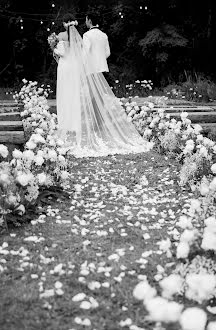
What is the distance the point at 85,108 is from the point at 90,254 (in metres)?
4.97

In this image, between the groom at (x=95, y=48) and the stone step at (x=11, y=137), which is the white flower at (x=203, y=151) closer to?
the stone step at (x=11, y=137)

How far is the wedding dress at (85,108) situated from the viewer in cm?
830

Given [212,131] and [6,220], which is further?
[212,131]

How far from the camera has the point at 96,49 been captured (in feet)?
29.4

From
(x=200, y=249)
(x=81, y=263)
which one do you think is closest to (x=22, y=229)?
(x=81, y=263)

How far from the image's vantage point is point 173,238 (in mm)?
4113

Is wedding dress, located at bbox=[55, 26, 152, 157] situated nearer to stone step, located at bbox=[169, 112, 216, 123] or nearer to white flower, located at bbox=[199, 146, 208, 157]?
stone step, located at bbox=[169, 112, 216, 123]

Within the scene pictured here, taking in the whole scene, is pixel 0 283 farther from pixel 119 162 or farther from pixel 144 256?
pixel 119 162

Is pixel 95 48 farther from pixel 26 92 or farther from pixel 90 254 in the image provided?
pixel 90 254

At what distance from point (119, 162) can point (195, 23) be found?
40.2 feet

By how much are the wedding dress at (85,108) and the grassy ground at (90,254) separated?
217cm

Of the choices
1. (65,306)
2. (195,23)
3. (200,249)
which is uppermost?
(195,23)

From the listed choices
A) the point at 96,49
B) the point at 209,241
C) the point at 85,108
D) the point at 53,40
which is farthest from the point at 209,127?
the point at 209,241

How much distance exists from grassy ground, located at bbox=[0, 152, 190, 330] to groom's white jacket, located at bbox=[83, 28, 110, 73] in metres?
3.04
